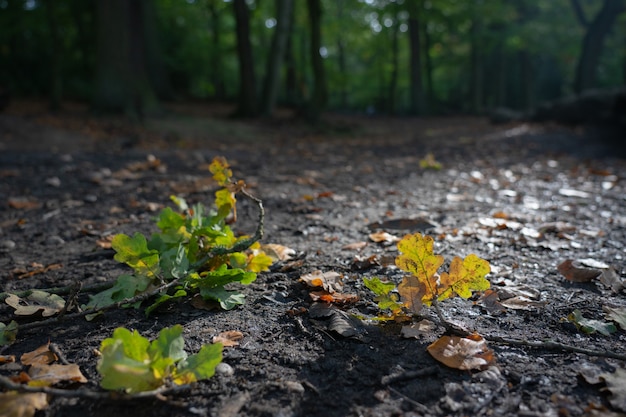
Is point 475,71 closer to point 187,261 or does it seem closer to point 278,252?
point 278,252

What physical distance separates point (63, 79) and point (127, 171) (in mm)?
14043

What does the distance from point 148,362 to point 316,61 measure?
10.7 m

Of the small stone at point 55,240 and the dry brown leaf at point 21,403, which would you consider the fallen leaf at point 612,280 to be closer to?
the dry brown leaf at point 21,403

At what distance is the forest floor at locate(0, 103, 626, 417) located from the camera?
46.2 inches

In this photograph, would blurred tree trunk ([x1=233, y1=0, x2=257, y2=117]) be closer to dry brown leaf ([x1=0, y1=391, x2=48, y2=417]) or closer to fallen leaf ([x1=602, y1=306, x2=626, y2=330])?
fallen leaf ([x1=602, y1=306, x2=626, y2=330])

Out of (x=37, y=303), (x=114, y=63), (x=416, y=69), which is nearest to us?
(x=37, y=303)

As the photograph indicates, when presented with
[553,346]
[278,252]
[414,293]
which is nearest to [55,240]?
[278,252]

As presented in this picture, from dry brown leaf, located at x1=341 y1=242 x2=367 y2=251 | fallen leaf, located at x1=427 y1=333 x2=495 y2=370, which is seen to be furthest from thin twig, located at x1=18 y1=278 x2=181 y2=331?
dry brown leaf, located at x1=341 y1=242 x2=367 y2=251

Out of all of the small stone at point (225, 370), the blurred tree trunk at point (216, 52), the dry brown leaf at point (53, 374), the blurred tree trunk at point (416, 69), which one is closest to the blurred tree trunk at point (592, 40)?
the blurred tree trunk at point (416, 69)

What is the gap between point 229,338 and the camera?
56.8 inches

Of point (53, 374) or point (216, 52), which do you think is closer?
point (53, 374)

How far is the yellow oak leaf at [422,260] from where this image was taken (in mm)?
1434

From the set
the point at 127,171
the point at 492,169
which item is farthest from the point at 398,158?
the point at 127,171

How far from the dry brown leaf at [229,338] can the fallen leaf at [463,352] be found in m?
0.55
